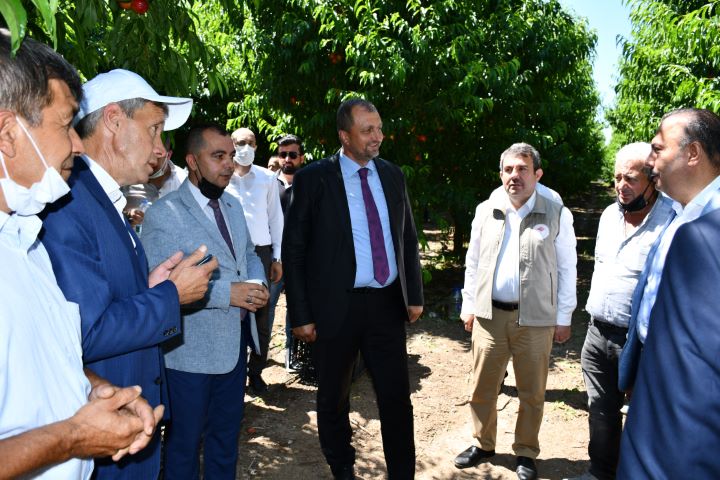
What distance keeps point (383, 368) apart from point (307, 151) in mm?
4347

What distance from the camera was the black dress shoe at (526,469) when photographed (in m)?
4.09

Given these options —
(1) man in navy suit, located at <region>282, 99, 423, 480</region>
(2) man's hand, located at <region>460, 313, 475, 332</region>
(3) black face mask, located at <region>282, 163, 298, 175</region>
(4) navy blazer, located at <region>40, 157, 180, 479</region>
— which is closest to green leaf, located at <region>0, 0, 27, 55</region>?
(4) navy blazer, located at <region>40, 157, 180, 479</region>

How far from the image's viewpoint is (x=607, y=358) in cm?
376

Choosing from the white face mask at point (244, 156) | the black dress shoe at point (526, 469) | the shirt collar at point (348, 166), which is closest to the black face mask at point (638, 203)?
the shirt collar at point (348, 166)

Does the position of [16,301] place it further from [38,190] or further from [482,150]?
[482,150]

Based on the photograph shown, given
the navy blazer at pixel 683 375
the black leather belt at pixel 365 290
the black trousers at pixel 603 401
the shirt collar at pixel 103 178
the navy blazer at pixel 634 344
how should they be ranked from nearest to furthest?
1. the navy blazer at pixel 683 375
2. the shirt collar at pixel 103 178
3. the navy blazer at pixel 634 344
4. the black leather belt at pixel 365 290
5. the black trousers at pixel 603 401

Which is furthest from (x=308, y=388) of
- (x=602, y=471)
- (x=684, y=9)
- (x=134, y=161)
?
(x=684, y=9)

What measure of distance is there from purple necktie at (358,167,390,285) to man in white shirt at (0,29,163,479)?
2173 millimetres

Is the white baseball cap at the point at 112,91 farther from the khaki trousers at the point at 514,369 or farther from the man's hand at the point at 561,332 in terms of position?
the man's hand at the point at 561,332

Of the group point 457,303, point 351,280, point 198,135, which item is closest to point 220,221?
point 198,135

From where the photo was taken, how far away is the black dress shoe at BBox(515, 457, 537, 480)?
13.4 ft

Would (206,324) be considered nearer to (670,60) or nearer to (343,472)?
(343,472)

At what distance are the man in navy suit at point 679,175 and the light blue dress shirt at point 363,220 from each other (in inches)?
58.3

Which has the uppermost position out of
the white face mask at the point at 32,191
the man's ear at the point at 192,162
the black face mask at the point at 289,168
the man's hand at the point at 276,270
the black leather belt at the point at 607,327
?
the black face mask at the point at 289,168
